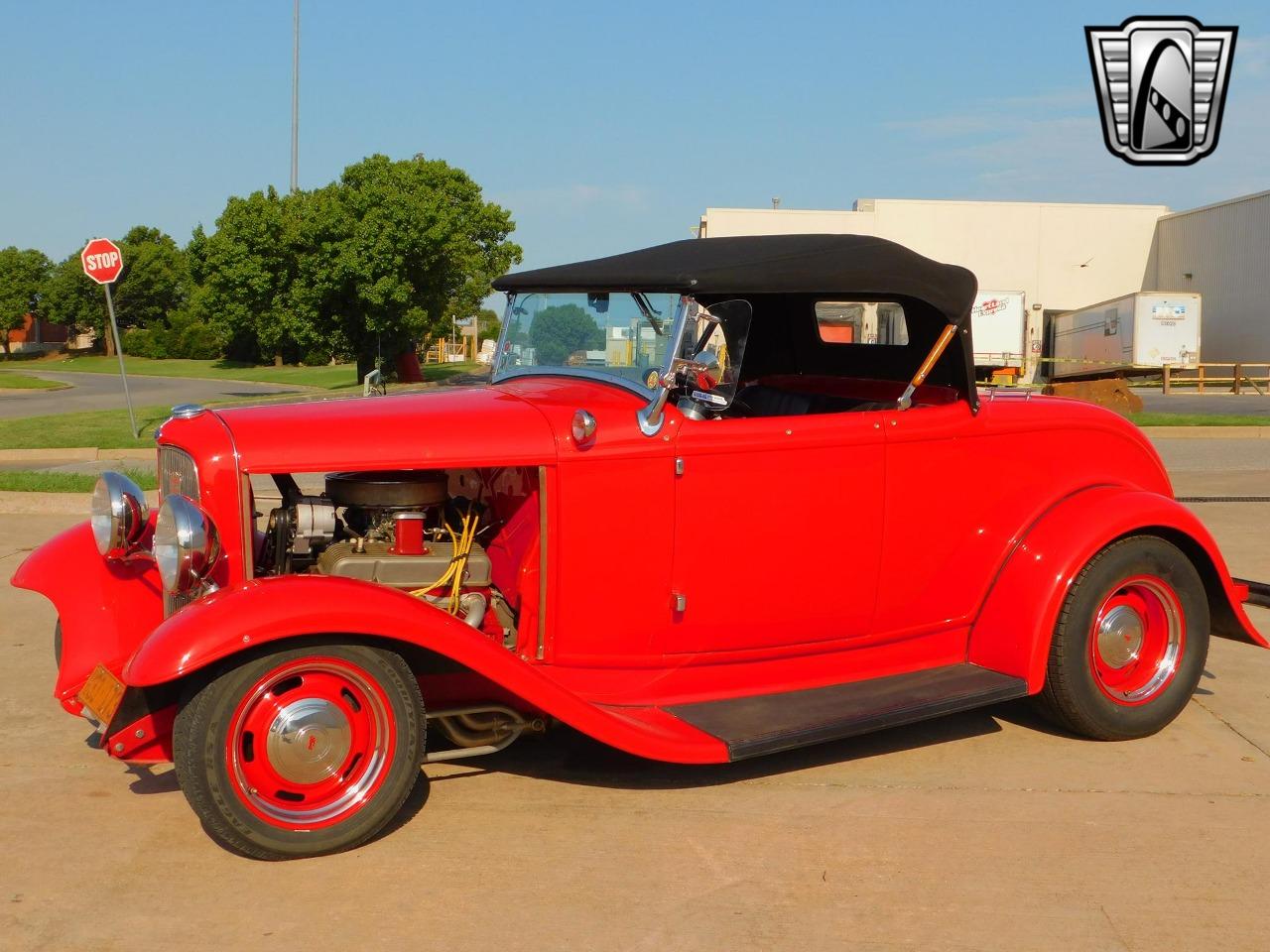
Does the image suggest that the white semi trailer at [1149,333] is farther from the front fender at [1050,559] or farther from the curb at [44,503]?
the front fender at [1050,559]

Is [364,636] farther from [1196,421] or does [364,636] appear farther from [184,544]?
[1196,421]

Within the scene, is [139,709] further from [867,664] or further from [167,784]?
[867,664]

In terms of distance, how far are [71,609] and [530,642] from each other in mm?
1624

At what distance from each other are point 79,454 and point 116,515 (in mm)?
11539

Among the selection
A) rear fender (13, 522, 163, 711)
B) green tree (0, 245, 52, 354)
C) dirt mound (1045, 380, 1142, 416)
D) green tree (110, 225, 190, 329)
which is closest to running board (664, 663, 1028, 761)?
rear fender (13, 522, 163, 711)

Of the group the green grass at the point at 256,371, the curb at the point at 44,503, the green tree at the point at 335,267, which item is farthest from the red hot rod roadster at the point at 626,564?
the green grass at the point at 256,371

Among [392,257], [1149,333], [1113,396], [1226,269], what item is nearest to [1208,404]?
[1113,396]

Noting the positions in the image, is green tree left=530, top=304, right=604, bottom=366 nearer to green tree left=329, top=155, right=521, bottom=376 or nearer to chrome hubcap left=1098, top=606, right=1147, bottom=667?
chrome hubcap left=1098, top=606, right=1147, bottom=667

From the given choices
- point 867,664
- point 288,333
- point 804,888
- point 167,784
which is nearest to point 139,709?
point 167,784

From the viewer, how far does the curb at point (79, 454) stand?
14273 millimetres

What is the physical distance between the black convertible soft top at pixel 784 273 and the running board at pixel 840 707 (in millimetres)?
1339

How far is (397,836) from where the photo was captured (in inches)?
140

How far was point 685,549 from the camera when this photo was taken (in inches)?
155

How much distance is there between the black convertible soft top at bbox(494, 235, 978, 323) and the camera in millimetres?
4039
